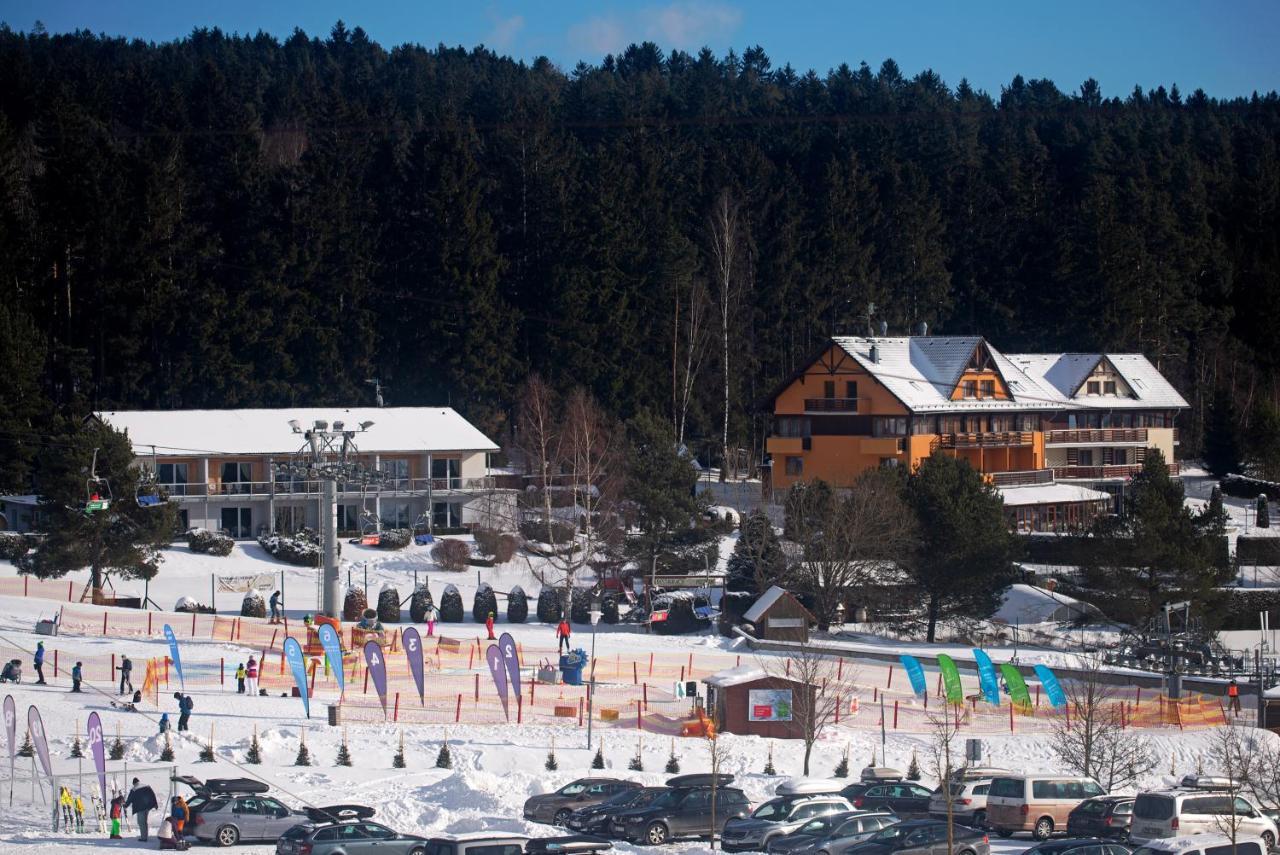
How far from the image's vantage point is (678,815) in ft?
91.5

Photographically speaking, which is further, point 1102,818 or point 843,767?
point 843,767

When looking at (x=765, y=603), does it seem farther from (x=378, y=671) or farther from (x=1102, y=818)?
(x=1102, y=818)

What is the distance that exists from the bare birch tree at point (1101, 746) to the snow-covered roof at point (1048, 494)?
34.8 meters

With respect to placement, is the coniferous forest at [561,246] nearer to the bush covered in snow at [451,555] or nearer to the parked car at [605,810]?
the bush covered in snow at [451,555]

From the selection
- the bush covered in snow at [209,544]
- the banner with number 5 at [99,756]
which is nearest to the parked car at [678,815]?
the banner with number 5 at [99,756]

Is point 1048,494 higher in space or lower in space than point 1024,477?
lower

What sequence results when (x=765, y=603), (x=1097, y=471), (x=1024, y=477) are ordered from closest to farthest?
(x=765, y=603), (x=1024, y=477), (x=1097, y=471)

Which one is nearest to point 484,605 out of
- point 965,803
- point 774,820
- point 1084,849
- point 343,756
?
point 343,756

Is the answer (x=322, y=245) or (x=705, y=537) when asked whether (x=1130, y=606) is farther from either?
(x=322, y=245)

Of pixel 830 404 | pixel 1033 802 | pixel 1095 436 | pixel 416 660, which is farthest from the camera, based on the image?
pixel 1095 436

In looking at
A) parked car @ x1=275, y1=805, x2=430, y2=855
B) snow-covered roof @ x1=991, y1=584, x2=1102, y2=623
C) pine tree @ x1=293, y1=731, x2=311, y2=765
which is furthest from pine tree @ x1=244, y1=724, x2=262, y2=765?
snow-covered roof @ x1=991, y1=584, x2=1102, y2=623

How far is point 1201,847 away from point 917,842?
12.9ft

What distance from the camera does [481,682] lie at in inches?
1692

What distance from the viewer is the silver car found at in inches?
1049
